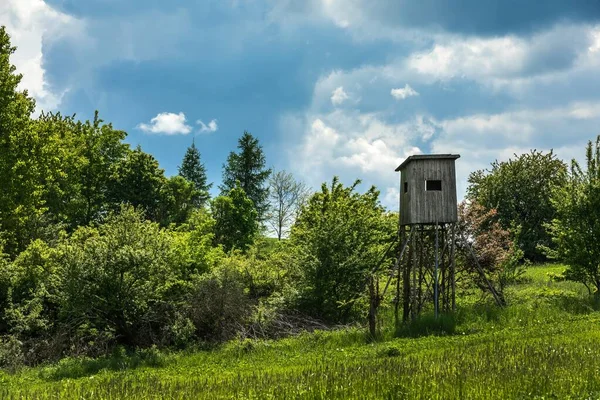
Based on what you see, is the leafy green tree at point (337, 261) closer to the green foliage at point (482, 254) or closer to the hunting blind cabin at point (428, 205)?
the hunting blind cabin at point (428, 205)

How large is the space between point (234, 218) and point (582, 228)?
33.0 metres

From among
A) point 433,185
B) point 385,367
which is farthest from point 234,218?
point 385,367

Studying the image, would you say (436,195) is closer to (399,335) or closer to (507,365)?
(399,335)

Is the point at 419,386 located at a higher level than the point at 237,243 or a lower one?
lower

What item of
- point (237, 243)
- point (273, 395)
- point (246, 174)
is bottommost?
point (273, 395)

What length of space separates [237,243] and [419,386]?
40068 mm

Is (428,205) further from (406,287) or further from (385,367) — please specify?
(385,367)

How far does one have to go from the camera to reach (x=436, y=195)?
2036cm

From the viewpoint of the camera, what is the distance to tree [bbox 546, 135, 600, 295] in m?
21.8

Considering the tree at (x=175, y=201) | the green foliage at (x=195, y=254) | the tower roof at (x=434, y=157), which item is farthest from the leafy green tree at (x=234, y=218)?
the tower roof at (x=434, y=157)

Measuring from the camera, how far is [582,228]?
22.1 metres

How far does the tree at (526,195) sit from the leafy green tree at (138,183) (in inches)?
1265

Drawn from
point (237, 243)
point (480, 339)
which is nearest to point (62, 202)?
point (237, 243)

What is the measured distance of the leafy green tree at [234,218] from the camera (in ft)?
158
